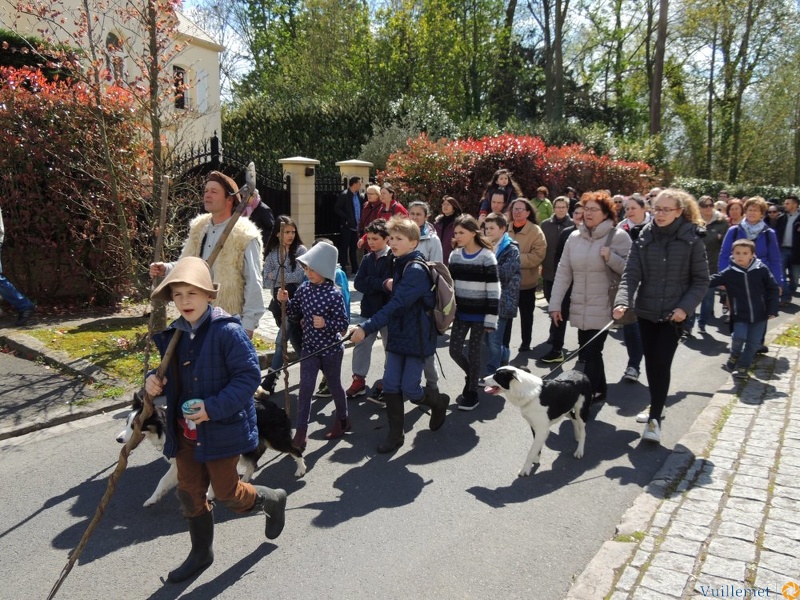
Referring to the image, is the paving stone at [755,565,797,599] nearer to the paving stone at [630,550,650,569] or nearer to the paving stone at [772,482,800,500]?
the paving stone at [630,550,650,569]

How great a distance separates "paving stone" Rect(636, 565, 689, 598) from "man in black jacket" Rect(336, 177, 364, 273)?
10427 mm

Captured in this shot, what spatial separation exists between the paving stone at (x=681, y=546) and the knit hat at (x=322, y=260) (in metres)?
3.09

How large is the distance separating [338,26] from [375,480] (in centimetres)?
3093

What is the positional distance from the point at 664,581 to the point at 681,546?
0.41 meters

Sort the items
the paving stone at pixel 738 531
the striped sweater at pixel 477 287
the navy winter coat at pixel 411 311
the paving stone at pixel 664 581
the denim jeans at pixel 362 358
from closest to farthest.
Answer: the paving stone at pixel 664 581 → the paving stone at pixel 738 531 → the navy winter coat at pixel 411 311 → the striped sweater at pixel 477 287 → the denim jeans at pixel 362 358

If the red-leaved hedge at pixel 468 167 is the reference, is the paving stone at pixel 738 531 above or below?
below

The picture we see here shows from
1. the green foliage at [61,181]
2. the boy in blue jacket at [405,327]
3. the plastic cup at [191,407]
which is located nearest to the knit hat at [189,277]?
the plastic cup at [191,407]

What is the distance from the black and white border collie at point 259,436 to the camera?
4.12 m

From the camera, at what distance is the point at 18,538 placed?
3854 mm

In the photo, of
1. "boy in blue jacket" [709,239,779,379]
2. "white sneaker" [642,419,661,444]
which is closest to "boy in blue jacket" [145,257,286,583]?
"white sneaker" [642,419,661,444]

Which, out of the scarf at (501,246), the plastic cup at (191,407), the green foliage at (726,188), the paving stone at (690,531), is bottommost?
the paving stone at (690,531)

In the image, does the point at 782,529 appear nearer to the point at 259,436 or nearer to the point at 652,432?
the point at 652,432

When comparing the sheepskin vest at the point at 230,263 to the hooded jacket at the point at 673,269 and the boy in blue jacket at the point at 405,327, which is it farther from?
the hooded jacket at the point at 673,269

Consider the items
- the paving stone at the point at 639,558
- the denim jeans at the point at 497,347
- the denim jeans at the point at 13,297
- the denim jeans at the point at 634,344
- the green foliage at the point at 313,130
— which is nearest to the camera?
the paving stone at the point at 639,558
